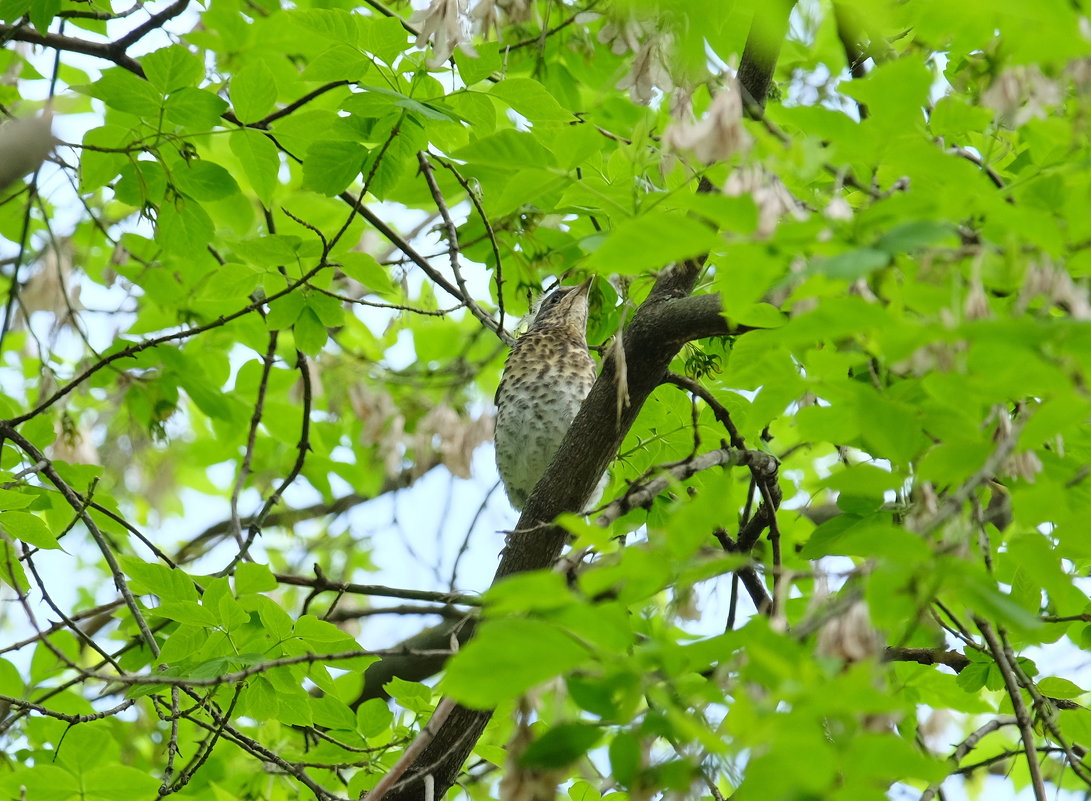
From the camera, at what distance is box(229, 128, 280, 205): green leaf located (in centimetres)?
268

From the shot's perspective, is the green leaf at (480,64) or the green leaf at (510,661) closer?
the green leaf at (510,661)

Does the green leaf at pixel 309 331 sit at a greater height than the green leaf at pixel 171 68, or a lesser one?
lesser

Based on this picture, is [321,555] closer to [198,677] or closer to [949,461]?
[198,677]

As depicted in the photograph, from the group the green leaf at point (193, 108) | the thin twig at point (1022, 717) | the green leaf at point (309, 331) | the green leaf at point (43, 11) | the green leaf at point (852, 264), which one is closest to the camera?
the green leaf at point (852, 264)

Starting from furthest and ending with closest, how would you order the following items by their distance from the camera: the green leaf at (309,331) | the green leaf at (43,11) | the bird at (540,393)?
1. the bird at (540,393)
2. the green leaf at (309,331)
3. the green leaf at (43,11)

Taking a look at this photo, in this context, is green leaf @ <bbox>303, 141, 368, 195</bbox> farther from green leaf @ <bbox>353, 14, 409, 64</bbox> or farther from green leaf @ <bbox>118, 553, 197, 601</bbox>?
green leaf @ <bbox>118, 553, 197, 601</bbox>

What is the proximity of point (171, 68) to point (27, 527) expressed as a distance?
1074 millimetres

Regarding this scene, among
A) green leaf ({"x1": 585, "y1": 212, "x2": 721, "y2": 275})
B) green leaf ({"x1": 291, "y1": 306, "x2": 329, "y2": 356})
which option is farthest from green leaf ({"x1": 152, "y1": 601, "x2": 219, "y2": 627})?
green leaf ({"x1": 585, "y1": 212, "x2": 721, "y2": 275})

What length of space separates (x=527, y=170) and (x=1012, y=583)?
4.45 feet

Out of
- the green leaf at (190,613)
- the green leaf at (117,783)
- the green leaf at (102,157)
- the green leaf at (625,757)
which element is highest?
the green leaf at (102,157)

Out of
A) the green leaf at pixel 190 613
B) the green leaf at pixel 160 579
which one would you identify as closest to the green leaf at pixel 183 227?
the green leaf at pixel 160 579

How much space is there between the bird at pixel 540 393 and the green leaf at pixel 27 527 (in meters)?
1.77

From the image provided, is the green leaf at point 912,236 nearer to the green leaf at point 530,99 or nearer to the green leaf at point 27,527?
the green leaf at point 530,99

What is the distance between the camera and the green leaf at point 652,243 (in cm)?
123
